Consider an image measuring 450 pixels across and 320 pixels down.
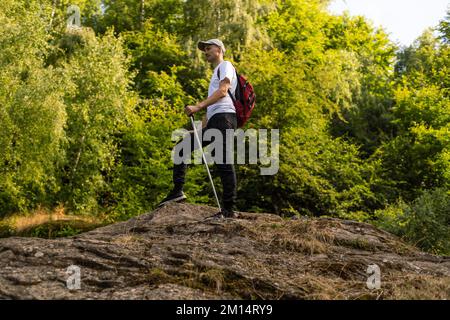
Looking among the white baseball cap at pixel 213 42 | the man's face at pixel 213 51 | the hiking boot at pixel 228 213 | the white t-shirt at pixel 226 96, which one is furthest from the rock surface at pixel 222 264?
the white baseball cap at pixel 213 42

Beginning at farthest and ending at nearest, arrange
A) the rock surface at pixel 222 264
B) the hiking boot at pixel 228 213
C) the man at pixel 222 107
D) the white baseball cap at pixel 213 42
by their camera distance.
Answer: the hiking boot at pixel 228 213
the white baseball cap at pixel 213 42
the man at pixel 222 107
the rock surface at pixel 222 264

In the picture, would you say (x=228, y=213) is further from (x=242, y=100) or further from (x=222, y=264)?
(x=222, y=264)

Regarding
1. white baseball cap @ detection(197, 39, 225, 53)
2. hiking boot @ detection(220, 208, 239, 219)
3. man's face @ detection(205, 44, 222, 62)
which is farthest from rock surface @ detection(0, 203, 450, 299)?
white baseball cap @ detection(197, 39, 225, 53)

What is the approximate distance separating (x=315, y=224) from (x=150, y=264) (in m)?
2.60

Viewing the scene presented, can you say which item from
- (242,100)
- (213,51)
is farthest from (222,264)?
(213,51)

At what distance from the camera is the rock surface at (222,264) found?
498 cm

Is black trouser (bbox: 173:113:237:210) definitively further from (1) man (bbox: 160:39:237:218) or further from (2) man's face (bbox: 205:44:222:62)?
(2) man's face (bbox: 205:44:222:62)

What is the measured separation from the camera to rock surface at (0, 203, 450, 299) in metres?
4.98

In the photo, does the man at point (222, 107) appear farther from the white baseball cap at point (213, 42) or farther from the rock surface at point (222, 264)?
the rock surface at point (222, 264)

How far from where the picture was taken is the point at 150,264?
542cm
